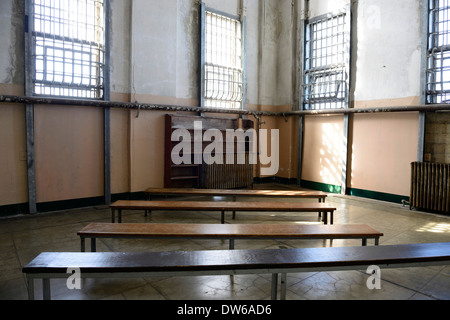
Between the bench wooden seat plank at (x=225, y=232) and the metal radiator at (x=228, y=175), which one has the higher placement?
the metal radiator at (x=228, y=175)

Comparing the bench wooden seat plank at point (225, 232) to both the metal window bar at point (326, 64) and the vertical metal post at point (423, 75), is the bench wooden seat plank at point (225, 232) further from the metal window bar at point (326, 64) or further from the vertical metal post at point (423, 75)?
the metal window bar at point (326, 64)

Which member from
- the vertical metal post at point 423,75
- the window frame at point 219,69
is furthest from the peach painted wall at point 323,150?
the window frame at point 219,69

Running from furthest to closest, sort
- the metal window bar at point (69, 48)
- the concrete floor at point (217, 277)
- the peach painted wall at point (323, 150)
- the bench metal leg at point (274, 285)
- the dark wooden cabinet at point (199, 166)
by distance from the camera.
Answer: the peach painted wall at point (323, 150) → the dark wooden cabinet at point (199, 166) → the metal window bar at point (69, 48) → the concrete floor at point (217, 277) → the bench metal leg at point (274, 285)

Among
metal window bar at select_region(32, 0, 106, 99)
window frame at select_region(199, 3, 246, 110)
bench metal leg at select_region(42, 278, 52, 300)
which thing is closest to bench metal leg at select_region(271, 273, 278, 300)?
bench metal leg at select_region(42, 278, 52, 300)

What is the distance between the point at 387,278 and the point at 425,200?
3.33 meters

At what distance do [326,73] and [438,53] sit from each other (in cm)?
234

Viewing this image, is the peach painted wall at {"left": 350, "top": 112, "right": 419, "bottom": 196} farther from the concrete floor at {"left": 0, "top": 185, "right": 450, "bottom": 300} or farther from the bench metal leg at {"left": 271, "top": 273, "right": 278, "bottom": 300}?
the bench metal leg at {"left": 271, "top": 273, "right": 278, "bottom": 300}

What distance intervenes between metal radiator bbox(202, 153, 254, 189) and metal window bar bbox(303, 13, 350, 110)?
2301 millimetres

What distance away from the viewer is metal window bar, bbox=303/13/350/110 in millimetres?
7193

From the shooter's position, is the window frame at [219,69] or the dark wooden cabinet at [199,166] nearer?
the dark wooden cabinet at [199,166]

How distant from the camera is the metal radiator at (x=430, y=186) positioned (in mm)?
5469

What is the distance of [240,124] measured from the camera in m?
7.91

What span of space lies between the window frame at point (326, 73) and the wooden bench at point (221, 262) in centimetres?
523
